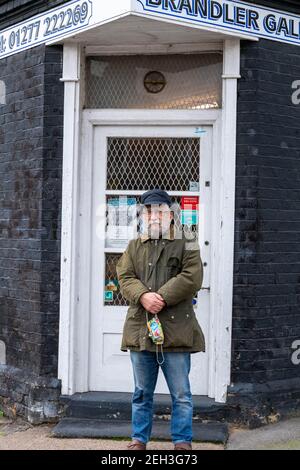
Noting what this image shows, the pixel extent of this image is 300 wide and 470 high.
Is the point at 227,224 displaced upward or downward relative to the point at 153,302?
upward

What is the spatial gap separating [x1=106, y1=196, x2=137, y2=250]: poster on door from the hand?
4.78 feet

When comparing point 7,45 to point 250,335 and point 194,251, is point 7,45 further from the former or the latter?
point 250,335

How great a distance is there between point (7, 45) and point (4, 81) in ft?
1.11

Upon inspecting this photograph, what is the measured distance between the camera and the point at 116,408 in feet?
17.4

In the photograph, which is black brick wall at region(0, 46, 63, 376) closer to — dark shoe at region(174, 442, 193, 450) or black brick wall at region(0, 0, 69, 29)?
black brick wall at region(0, 0, 69, 29)

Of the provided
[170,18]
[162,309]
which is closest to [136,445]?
[162,309]

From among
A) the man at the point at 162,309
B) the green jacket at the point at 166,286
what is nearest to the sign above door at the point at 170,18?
the man at the point at 162,309

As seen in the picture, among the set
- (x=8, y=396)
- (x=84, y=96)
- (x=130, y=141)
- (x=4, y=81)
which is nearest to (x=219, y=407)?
(x=8, y=396)

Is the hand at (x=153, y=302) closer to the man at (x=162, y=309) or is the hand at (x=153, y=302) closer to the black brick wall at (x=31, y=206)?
the man at (x=162, y=309)

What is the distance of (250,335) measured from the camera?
17.4 ft

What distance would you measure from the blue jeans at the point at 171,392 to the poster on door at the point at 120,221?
146 cm

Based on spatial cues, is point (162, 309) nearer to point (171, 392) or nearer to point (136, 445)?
point (171, 392)

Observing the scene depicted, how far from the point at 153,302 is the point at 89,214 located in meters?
1.63

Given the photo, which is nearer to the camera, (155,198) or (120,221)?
(155,198)
